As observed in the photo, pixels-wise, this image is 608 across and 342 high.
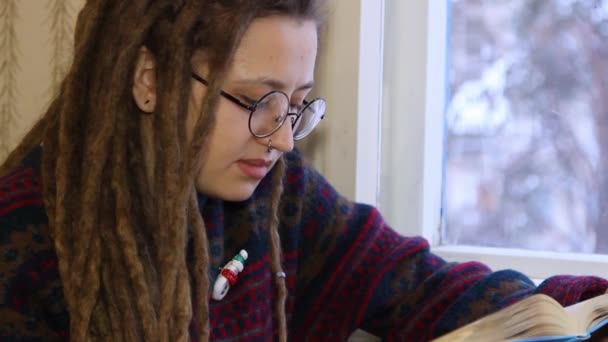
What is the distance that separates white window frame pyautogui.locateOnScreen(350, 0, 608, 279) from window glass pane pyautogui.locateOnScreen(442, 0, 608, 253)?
0.02 meters

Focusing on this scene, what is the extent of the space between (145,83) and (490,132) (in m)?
0.64

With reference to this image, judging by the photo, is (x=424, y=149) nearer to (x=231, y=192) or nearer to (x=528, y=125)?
(x=528, y=125)

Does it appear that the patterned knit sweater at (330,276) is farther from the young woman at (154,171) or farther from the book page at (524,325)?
the book page at (524,325)

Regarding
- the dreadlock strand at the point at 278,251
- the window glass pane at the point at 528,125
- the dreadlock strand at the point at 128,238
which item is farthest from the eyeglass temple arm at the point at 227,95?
the window glass pane at the point at 528,125

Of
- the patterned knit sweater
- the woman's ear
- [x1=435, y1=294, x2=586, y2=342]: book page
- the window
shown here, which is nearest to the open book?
[x1=435, y1=294, x2=586, y2=342]: book page

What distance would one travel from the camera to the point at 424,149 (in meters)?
1.37

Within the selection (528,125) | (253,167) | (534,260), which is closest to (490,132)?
(528,125)

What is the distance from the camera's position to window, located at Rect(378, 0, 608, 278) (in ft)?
4.33

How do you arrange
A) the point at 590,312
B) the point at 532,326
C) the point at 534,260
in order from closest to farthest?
1. the point at 532,326
2. the point at 590,312
3. the point at 534,260

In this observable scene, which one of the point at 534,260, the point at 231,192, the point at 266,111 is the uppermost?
the point at 266,111

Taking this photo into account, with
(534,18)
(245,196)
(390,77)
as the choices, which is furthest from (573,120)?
(245,196)

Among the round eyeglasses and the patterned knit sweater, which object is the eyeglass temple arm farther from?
the patterned knit sweater

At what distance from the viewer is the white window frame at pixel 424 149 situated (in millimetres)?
1307

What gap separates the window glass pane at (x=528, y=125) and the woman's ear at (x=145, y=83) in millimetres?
592
